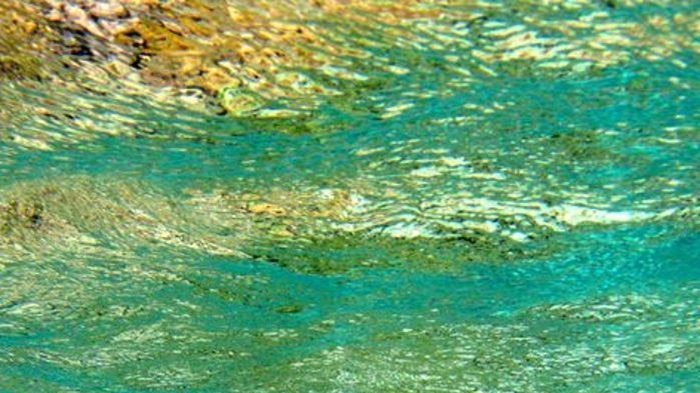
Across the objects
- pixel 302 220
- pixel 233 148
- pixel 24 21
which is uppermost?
pixel 24 21

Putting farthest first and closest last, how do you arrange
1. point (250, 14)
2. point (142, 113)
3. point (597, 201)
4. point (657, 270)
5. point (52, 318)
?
point (52, 318) < point (657, 270) < point (597, 201) < point (142, 113) < point (250, 14)

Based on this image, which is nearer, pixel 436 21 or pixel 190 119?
pixel 436 21

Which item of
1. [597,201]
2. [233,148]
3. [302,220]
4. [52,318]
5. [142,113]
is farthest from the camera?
[52,318]

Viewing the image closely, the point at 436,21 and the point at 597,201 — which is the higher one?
the point at 436,21

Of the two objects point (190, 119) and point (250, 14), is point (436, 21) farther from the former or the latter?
point (190, 119)

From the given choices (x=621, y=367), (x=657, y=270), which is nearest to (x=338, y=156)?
(x=657, y=270)

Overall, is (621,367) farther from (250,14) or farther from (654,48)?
(250,14)
